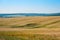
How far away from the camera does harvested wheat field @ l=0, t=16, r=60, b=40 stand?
175 centimetres

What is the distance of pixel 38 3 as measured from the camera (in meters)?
1.93

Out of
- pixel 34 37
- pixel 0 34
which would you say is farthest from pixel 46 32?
pixel 0 34

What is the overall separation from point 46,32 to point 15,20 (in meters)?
0.52

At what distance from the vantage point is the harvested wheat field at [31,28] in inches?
68.8

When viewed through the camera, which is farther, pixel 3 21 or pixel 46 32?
pixel 3 21

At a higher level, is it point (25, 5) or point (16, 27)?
point (25, 5)

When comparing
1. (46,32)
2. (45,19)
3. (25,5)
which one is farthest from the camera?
(25,5)

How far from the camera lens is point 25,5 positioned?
1.99m

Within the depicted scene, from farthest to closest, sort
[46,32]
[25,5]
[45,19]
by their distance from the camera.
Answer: [25,5], [45,19], [46,32]

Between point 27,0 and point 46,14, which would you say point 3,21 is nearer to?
point 27,0

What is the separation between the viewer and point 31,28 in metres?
1.85

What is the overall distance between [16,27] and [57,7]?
66 cm

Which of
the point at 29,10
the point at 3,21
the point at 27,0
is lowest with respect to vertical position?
the point at 3,21

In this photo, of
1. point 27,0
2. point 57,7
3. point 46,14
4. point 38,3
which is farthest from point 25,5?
point 57,7
